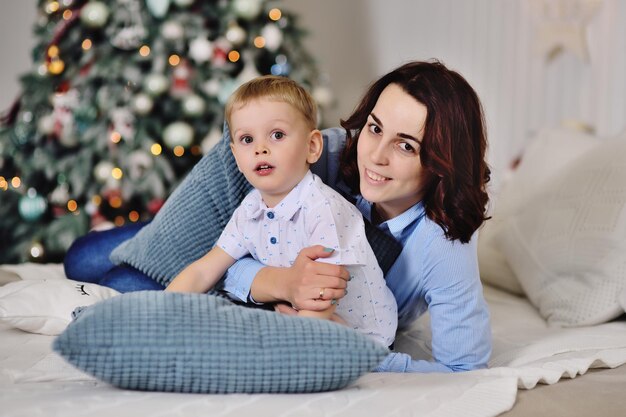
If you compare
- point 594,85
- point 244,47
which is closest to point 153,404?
point 594,85

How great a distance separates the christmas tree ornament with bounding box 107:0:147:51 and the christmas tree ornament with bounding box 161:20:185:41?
101mm

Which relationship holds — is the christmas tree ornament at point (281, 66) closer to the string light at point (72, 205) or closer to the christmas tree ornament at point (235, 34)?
the christmas tree ornament at point (235, 34)

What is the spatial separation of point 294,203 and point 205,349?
42 cm

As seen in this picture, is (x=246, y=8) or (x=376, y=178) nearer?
(x=376, y=178)

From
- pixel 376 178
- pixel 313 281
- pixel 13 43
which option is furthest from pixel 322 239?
pixel 13 43

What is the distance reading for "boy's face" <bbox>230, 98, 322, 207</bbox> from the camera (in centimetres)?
157

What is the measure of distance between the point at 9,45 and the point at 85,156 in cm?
170

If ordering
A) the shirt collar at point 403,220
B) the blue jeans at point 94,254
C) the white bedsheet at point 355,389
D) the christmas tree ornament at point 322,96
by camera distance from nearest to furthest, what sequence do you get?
the white bedsheet at point 355,389 → the shirt collar at point 403,220 → the blue jeans at point 94,254 → the christmas tree ornament at point 322,96

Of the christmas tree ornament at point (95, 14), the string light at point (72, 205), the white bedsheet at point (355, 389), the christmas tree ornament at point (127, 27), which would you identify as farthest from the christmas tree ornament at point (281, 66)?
the white bedsheet at point (355, 389)

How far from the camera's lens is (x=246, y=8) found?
3734mm

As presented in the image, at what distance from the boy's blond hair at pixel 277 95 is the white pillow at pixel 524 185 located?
1.03 meters

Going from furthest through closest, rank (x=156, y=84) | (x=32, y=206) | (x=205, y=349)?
(x=32, y=206)
(x=156, y=84)
(x=205, y=349)

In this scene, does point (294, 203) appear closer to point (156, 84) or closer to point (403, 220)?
point (403, 220)

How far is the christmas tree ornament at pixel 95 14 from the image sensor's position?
3643 millimetres
